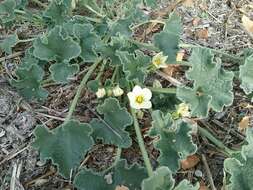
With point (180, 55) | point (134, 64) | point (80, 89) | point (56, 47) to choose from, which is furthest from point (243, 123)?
point (56, 47)

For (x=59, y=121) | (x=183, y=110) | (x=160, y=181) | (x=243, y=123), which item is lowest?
(x=59, y=121)

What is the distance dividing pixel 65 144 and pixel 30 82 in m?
0.32

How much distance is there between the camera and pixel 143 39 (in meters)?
2.48

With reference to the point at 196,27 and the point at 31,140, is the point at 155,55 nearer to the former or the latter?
the point at 196,27

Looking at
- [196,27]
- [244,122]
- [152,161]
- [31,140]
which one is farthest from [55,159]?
[196,27]

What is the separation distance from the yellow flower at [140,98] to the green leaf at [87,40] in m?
0.21

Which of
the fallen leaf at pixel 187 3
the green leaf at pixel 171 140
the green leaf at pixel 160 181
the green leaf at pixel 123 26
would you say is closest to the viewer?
the green leaf at pixel 160 181

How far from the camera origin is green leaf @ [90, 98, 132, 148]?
2.04 metres

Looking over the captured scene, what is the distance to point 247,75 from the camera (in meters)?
2.05

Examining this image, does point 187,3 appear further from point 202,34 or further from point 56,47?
point 56,47

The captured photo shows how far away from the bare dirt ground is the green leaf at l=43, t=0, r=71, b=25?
0.79ft

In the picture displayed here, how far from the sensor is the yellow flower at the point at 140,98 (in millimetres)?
2086

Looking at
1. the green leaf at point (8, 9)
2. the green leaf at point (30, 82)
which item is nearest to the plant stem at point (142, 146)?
the green leaf at point (30, 82)

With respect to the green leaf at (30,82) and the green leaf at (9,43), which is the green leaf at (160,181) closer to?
the green leaf at (30,82)
